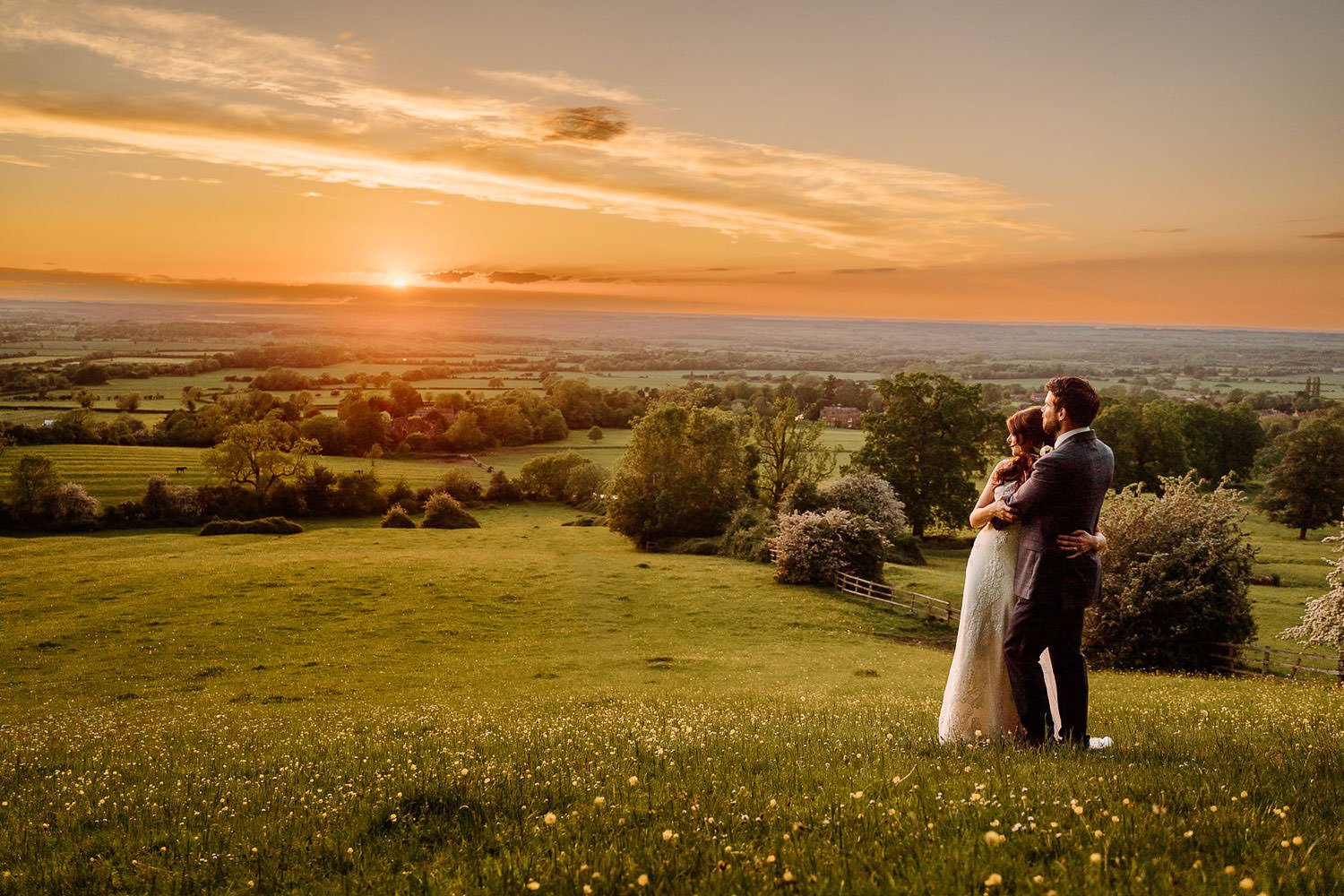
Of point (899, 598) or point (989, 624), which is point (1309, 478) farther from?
point (989, 624)

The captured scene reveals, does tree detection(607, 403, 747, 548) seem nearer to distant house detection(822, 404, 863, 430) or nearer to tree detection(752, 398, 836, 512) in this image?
tree detection(752, 398, 836, 512)

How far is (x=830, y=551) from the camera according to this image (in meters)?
50.9

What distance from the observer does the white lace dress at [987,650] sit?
8.27m

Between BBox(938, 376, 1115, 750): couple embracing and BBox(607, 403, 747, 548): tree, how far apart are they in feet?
213

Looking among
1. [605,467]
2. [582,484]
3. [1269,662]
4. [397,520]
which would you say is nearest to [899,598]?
[1269,662]

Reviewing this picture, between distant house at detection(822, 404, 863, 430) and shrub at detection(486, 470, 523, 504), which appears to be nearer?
shrub at detection(486, 470, 523, 504)

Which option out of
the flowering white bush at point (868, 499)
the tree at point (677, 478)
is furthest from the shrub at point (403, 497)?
the flowering white bush at point (868, 499)

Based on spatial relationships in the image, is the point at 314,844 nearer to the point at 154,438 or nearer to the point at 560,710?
the point at 560,710

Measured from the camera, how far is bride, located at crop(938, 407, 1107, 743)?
828 centimetres

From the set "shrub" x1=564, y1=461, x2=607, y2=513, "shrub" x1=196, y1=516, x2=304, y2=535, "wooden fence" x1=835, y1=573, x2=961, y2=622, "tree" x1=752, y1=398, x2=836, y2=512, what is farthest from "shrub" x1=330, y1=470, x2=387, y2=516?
"wooden fence" x1=835, y1=573, x2=961, y2=622

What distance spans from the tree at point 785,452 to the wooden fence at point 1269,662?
46.7 m

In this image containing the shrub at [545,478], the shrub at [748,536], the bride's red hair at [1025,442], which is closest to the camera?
the bride's red hair at [1025,442]

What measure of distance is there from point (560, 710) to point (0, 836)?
36.5 feet

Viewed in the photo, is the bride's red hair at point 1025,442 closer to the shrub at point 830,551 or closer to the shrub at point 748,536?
the shrub at point 830,551
